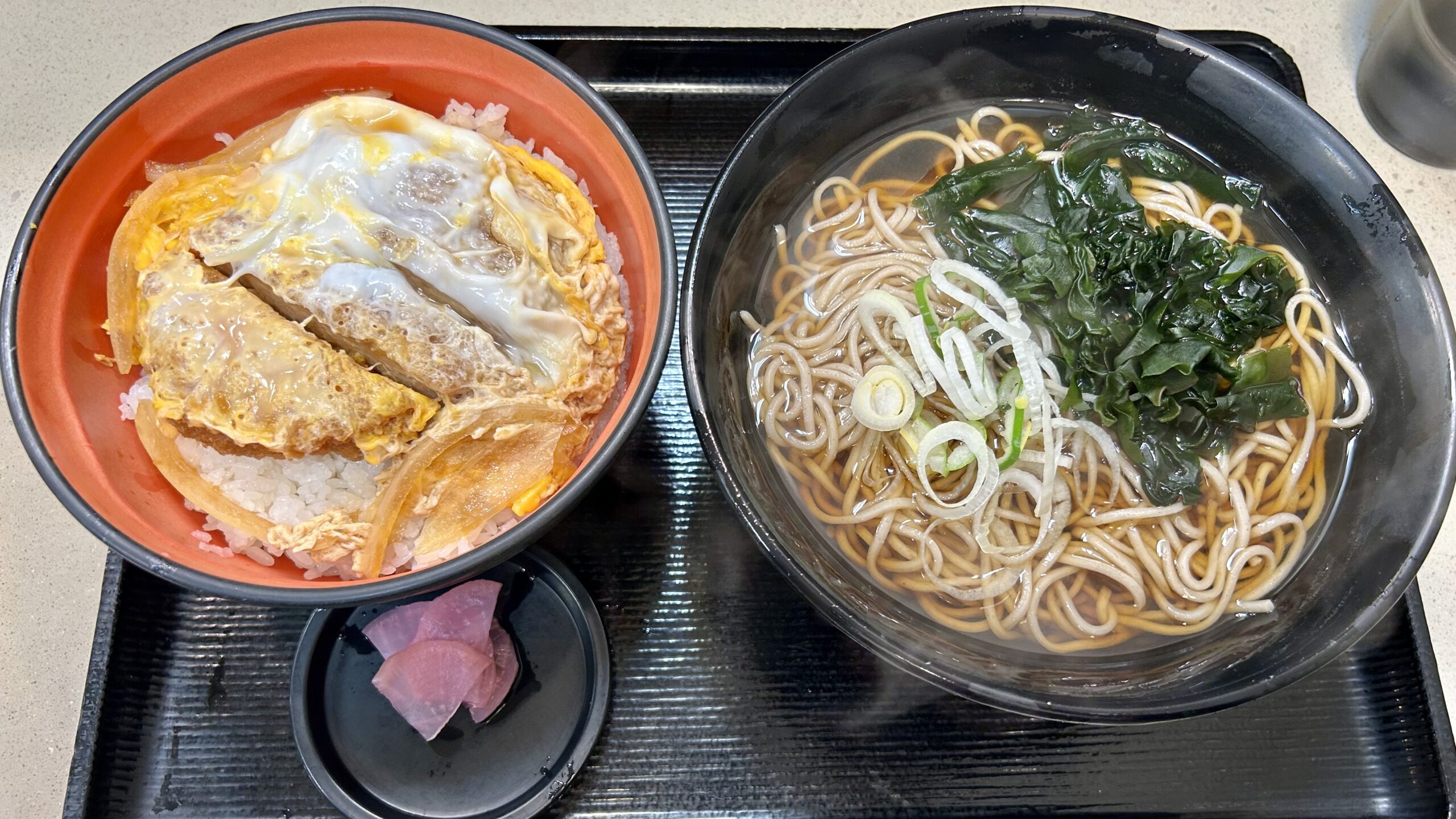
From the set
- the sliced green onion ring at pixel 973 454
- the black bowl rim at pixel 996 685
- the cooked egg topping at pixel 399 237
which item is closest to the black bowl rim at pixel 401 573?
the black bowl rim at pixel 996 685

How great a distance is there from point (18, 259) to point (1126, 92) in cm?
223

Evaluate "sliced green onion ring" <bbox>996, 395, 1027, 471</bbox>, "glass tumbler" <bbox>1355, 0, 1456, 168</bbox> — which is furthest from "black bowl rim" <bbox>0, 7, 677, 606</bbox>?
"glass tumbler" <bbox>1355, 0, 1456, 168</bbox>

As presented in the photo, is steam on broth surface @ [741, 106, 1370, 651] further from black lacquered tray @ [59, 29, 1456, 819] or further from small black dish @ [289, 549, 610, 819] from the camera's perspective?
small black dish @ [289, 549, 610, 819]

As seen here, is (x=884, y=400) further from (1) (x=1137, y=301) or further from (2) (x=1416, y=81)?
(2) (x=1416, y=81)

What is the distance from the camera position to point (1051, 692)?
139 cm

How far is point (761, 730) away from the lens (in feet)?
5.63

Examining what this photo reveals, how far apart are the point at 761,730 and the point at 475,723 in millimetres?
591

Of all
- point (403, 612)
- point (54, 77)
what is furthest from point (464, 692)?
point (54, 77)

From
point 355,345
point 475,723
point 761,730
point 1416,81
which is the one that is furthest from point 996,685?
point 1416,81

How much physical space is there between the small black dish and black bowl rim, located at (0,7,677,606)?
1.10 ft

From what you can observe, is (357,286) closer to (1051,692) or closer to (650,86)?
(650,86)

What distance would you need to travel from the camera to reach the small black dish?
1.60 metres

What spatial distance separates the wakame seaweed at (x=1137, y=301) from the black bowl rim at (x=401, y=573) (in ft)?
2.44

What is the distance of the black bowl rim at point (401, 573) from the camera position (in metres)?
1.34
